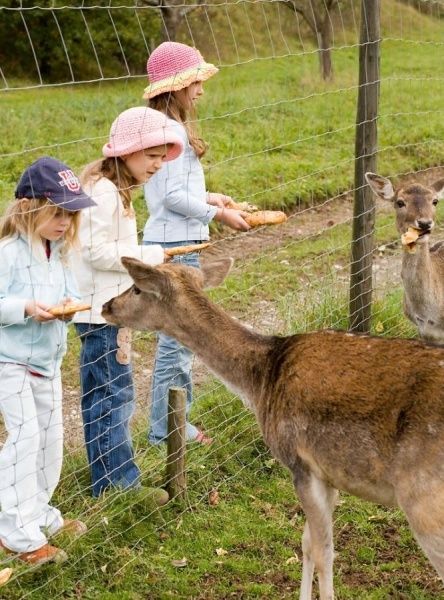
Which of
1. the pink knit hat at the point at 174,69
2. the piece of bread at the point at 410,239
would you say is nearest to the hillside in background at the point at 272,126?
the piece of bread at the point at 410,239

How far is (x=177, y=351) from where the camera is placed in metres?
5.53

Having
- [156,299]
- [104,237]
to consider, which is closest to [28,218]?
[104,237]

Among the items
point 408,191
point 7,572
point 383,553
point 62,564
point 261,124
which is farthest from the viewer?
point 261,124

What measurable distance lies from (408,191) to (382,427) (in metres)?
3.26

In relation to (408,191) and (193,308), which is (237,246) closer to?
(408,191)

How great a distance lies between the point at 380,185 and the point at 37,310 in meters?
3.01

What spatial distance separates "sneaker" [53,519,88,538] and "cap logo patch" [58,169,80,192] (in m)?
1.55

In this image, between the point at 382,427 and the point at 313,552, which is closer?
the point at 382,427

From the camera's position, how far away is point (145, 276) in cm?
432

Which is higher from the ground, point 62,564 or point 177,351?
point 177,351

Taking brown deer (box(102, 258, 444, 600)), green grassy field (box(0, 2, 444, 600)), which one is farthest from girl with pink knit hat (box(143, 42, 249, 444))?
brown deer (box(102, 258, 444, 600))

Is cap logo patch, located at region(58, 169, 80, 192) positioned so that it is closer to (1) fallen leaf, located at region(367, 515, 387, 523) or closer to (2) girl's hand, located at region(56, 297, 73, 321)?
(2) girl's hand, located at region(56, 297, 73, 321)

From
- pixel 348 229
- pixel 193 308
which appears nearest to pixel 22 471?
pixel 193 308

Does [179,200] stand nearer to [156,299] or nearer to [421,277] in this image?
[156,299]
